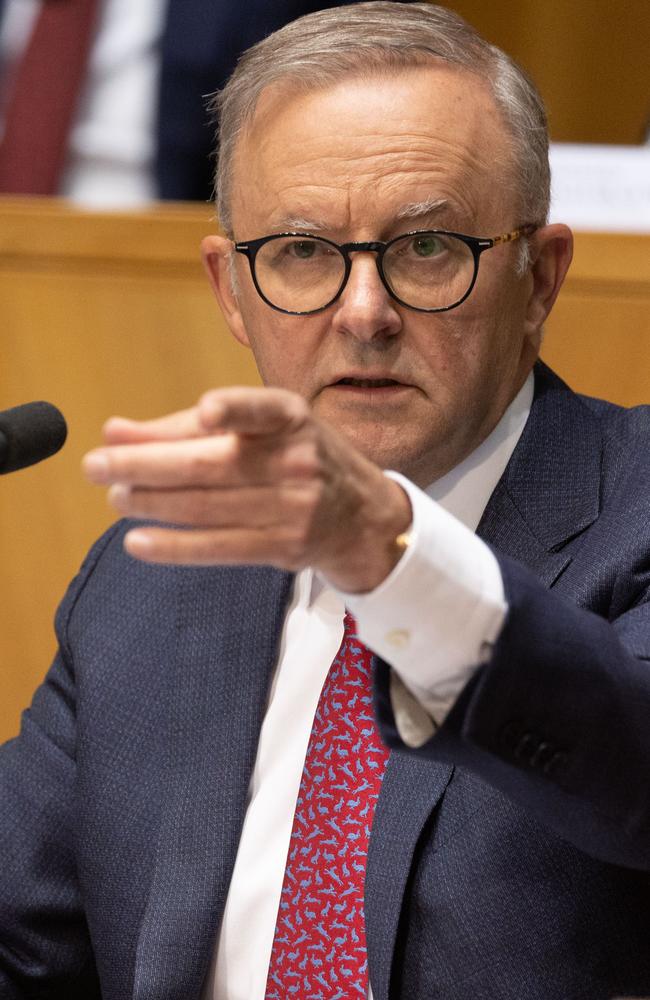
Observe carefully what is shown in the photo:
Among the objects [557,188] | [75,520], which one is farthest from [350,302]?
[75,520]

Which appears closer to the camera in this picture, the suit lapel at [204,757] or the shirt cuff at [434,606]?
the shirt cuff at [434,606]

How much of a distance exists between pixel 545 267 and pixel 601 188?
44 centimetres

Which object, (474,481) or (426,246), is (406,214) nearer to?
(426,246)

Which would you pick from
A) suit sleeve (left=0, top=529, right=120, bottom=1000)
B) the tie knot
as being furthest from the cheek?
suit sleeve (left=0, top=529, right=120, bottom=1000)

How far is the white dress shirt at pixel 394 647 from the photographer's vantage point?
92cm

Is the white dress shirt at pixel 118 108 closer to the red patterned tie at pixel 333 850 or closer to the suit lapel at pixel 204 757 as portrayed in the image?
the suit lapel at pixel 204 757

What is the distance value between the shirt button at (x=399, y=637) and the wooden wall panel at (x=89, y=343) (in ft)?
3.26

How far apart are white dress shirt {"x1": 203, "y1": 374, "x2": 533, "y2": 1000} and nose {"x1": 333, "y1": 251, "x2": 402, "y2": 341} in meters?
0.17

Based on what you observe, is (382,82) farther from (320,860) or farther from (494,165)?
(320,860)

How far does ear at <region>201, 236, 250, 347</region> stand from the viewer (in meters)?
1.52

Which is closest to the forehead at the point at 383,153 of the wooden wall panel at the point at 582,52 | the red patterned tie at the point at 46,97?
the red patterned tie at the point at 46,97

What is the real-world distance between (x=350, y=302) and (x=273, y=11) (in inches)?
34.1

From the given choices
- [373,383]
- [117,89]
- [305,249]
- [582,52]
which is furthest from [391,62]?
[582,52]

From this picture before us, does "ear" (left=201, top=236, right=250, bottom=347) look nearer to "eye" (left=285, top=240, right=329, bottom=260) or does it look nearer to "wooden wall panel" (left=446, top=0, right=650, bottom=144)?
"eye" (left=285, top=240, right=329, bottom=260)
